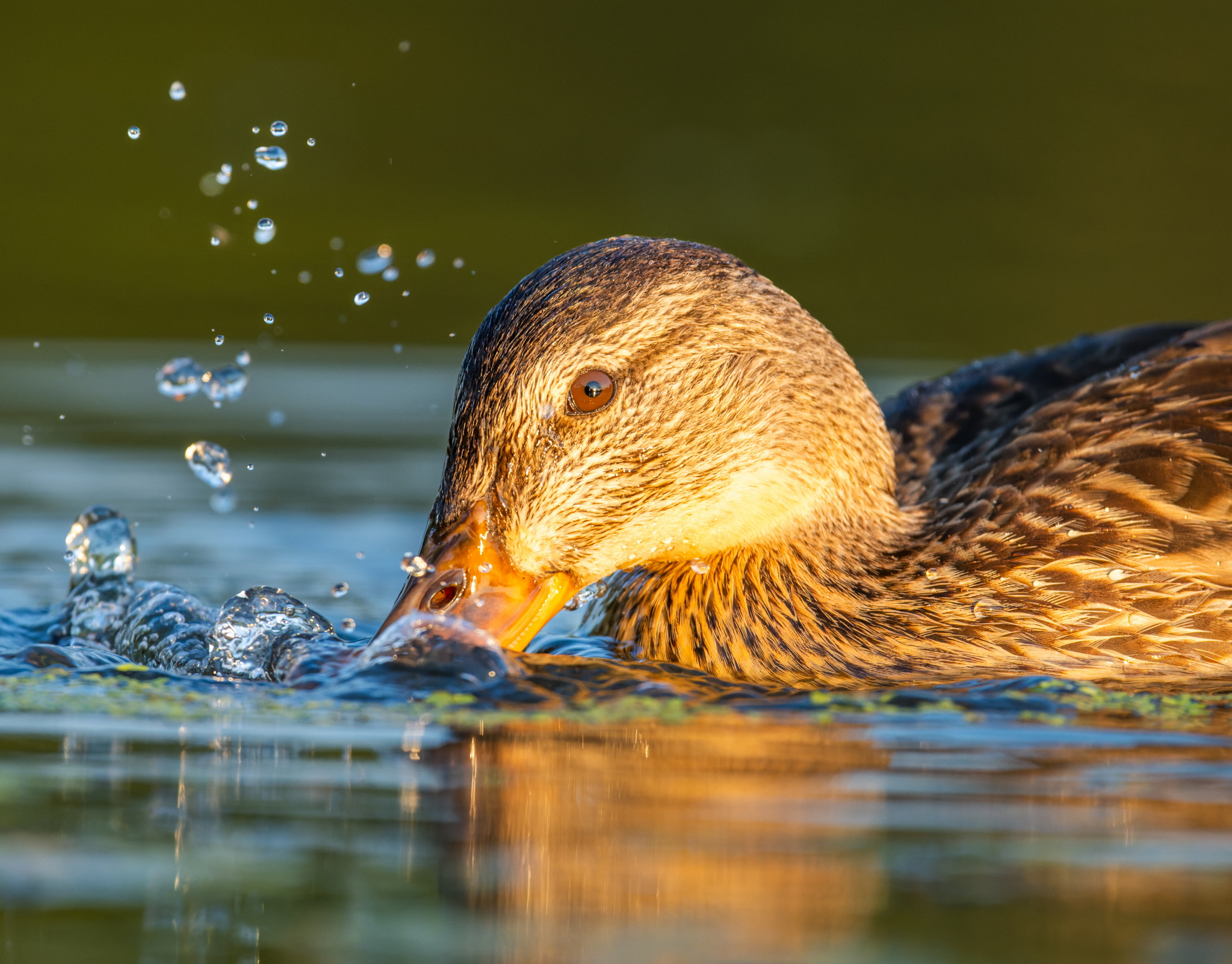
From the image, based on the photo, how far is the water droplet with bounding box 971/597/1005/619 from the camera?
20.7 feet

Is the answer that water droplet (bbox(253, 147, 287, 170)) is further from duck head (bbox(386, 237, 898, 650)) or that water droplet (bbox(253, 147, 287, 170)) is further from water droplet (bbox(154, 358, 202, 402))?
duck head (bbox(386, 237, 898, 650))

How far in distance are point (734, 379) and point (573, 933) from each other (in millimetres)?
3247

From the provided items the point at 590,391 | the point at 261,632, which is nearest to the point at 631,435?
the point at 590,391

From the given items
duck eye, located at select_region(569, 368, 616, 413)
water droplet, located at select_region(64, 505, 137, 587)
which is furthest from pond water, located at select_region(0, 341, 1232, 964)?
water droplet, located at select_region(64, 505, 137, 587)

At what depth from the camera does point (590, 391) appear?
612 cm

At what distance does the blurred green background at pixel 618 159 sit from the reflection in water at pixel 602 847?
922cm

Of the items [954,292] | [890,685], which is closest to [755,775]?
[890,685]

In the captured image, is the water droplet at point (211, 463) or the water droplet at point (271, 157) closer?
the water droplet at point (271, 157)

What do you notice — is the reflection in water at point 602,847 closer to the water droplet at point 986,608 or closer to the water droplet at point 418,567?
the water droplet at point 418,567

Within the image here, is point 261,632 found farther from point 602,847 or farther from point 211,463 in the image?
point 602,847

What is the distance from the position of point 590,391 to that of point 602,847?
236 cm

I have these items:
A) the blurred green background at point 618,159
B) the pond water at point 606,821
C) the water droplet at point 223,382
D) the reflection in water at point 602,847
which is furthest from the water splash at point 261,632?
the blurred green background at point 618,159

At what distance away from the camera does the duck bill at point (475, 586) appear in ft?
19.5

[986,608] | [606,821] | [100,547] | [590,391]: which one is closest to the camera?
[606,821]
